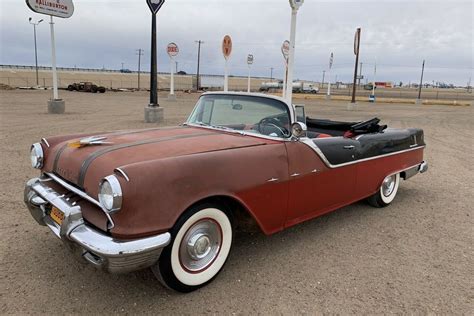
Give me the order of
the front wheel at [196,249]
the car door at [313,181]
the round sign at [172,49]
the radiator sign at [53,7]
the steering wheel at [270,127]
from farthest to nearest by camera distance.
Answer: the round sign at [172,49]
the radiator sign at [53,7]
the steering wheel at [270,127]
the car door at [313,181]
the front wheel at [196,249]

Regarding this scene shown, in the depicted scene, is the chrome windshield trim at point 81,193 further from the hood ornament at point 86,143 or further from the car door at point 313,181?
the car door at point 313,181

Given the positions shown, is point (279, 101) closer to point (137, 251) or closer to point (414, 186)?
point (137, 251)

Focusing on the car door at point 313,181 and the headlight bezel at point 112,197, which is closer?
the headlight bezel at point 112,197

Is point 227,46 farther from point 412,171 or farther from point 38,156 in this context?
point 38,156

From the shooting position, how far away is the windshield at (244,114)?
3.54 m

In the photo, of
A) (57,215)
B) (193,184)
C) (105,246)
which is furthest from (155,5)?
(105,246)

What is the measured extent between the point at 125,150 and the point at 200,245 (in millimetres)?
919

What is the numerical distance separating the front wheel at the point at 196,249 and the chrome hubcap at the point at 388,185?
274 cm

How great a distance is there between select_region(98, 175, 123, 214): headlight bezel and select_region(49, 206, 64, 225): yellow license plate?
53 centimetres

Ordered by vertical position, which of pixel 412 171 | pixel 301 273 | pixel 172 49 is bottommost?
pixel 301 273

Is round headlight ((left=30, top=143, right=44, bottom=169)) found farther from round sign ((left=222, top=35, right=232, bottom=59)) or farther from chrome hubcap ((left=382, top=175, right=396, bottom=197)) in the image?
round sign ((left=222, top=35, right=232, bottom=59))

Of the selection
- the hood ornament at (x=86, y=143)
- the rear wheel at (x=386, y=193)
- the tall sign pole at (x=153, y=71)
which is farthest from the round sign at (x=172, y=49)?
the hood ornament at (x=86, y=143)

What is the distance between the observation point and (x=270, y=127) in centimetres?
354

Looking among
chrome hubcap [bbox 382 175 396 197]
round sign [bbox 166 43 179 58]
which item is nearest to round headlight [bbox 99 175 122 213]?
chrome hubcap [bbox 382 175 396 197]
